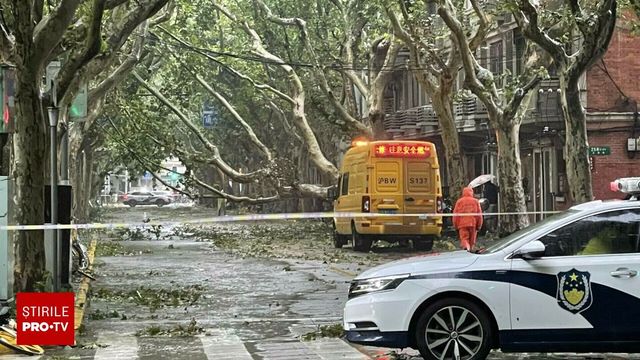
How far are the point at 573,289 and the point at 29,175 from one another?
22.0 ft

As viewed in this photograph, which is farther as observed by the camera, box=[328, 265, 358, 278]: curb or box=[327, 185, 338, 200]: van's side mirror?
box=[327, 185, 338, 200]: van's side mirror

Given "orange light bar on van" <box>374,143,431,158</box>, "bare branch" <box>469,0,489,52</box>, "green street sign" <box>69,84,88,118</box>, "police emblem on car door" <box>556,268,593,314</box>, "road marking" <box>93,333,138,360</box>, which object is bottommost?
"road marking" <box>93,333,138,360</box>

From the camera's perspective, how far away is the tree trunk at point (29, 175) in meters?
11.0

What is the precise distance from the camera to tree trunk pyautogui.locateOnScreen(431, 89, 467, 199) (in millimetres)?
24672

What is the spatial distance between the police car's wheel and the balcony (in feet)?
70.1

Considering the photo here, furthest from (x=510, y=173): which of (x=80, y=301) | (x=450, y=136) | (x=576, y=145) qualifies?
(x=80, y=301)

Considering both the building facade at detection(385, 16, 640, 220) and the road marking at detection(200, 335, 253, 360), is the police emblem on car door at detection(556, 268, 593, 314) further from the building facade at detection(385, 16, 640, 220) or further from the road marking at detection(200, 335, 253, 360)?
the building facade at detection(385, 16, 640, 220)

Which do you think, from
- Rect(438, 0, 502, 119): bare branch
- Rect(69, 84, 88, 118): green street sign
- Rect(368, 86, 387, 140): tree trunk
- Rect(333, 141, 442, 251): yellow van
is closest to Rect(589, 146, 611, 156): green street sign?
Rect(438, 0, 502, 119): bare branch

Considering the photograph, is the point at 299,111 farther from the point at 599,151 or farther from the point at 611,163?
the point at 611,163

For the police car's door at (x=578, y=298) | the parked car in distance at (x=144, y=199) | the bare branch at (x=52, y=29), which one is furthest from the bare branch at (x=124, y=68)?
the parked car in distance at (x=144, y=199)

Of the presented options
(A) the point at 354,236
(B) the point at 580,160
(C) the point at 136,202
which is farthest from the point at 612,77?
(C) the point at 136,202

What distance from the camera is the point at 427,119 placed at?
3625 centimetres

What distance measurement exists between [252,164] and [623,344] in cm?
5049

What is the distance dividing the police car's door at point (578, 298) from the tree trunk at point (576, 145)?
848cm
